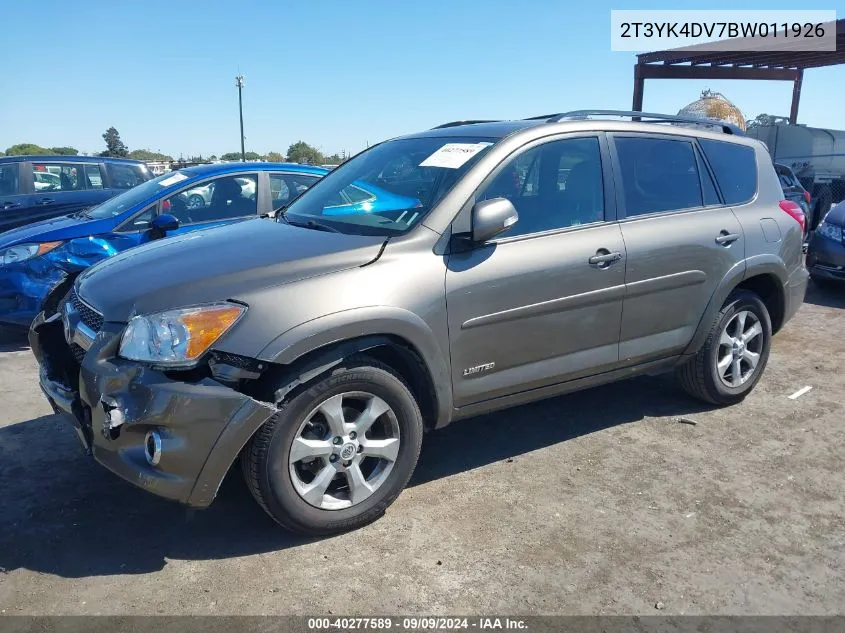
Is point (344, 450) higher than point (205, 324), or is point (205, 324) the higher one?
point (205, 324)

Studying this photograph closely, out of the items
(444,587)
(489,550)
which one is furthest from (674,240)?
(444,587)

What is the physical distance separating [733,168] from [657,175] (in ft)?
2.55

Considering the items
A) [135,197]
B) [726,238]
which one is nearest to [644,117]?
[726,238]

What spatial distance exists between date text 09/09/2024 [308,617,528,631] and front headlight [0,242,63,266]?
478 cm

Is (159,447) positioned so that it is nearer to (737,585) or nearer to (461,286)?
(461,286)

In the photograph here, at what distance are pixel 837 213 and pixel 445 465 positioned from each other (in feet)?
23.3

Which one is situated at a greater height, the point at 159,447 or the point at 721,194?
the point at 721,194

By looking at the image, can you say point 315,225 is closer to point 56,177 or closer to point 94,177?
point 94,177

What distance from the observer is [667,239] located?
3.93 meters

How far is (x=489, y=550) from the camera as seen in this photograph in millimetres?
2953

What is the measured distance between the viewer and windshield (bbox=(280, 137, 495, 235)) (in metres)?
3.39

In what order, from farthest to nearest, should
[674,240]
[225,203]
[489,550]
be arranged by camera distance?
[225,203]
[674,240]
[489,550]

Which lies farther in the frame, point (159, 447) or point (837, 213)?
point (837, 213)

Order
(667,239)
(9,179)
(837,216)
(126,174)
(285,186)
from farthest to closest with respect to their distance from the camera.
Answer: (126,174), (9,179), (837,216), (285,186), (667,239)
